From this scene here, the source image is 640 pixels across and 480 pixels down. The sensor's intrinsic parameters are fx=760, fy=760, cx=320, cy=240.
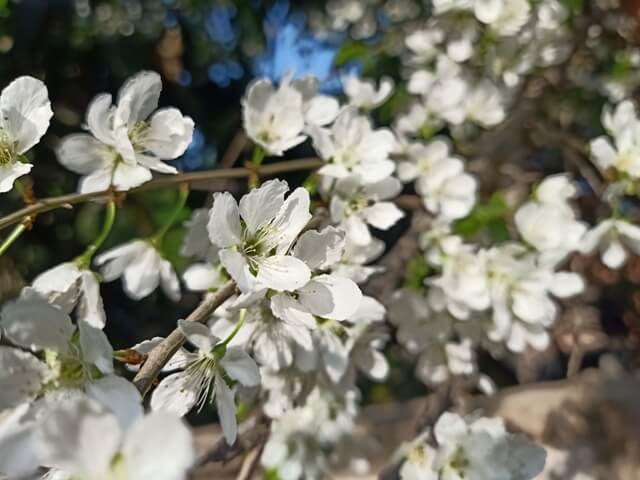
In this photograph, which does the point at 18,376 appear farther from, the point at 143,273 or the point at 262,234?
the point at 143,273

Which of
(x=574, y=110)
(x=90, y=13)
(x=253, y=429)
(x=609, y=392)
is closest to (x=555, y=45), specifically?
(x=574, y=110)

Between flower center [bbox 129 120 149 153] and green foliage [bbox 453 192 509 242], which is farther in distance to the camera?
green foliage [bbox 453 192 509 242]

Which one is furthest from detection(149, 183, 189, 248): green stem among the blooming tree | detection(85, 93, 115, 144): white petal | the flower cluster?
the flower cluster

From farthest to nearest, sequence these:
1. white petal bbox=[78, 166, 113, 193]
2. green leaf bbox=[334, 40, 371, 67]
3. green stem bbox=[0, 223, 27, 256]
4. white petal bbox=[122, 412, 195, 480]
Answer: green leaf bbox=[334, 40, 371, 67] < white petal bbox=[78, 166, 113, 193] < green stem bbox=[0, 223, 27, 256] < white petal bbox=[122, 412, 195, 480]

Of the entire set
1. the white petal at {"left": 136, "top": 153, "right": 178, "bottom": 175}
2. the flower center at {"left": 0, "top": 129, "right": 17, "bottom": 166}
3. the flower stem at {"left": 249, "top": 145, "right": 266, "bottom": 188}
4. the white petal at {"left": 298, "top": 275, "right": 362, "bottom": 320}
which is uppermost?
the flower center at {"left": 0, "top": 129, "right": 17, "bottom": 166}

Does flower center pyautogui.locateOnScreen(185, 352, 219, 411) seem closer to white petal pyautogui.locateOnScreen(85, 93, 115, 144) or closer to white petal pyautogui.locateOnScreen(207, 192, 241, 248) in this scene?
white petal pyautogui.locateOnScreen(207, 192, 241, 248)

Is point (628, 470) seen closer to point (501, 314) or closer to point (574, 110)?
point (501, 314)
